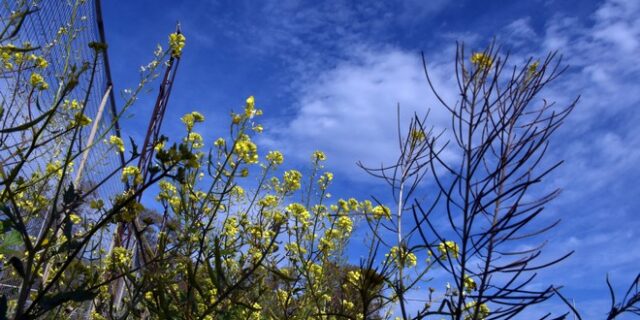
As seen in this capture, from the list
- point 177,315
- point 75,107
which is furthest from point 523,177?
point 75,107

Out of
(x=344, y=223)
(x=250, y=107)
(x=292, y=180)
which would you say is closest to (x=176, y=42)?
(x=250, y=107)

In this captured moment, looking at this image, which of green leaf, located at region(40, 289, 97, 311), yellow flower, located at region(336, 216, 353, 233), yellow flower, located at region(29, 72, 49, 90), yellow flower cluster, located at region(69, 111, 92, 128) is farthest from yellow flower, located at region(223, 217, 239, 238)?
green leaf, located at region(40, 289, 97, 311)

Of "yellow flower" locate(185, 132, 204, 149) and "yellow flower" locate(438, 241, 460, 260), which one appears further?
"yellow flower" locate(185, 132, 204, 149)

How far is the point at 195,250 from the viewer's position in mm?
1803

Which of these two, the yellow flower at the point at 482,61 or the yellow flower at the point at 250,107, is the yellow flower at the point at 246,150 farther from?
the yellow flower at the point at 482,61

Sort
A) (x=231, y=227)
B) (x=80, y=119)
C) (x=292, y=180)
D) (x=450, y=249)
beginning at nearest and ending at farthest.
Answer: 1. (x=80, y=119)
2. (x=450, y=249)
3. (x=231, y=227)
4. (x=292, y=180)

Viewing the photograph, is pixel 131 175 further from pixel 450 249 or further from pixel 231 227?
pixel 450 249

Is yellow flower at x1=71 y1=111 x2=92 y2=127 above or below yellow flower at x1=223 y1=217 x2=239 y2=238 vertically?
below

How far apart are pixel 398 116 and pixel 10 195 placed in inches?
33.5

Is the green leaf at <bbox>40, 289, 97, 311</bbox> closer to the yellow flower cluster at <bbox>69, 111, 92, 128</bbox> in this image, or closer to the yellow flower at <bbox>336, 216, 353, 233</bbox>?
the yellow flower cluster at <bbox>69, 111, 92, 128</bbox>

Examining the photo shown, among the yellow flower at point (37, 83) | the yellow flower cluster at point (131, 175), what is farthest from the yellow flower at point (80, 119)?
the yellow flower at point (37, 83)

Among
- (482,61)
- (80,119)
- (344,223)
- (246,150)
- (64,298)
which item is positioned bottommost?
(64,298)

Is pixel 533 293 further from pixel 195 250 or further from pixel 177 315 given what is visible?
pixel 195 250

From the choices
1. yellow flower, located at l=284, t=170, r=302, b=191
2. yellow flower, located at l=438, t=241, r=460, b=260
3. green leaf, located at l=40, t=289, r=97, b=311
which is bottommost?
green leaf, located at l=40, t=289, r=97, b=311
